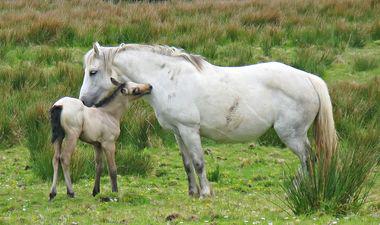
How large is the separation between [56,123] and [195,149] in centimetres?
151

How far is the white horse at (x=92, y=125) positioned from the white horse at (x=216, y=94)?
219 millimetres

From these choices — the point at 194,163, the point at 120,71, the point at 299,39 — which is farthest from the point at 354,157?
the point at 299,39

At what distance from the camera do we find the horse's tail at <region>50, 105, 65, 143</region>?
27.5 feet

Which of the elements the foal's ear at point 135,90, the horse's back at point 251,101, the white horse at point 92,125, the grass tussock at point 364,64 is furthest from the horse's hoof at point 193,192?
the grass tussock at point 364,64

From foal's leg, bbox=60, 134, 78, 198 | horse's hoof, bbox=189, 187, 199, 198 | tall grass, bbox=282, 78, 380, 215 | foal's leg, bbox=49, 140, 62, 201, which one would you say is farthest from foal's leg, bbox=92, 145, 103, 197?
tall grass, bbox=282, 78, 380, 215

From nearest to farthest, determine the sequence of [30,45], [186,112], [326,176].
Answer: [326,176], [186,112], [30,45]

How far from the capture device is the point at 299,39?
17.6 metres

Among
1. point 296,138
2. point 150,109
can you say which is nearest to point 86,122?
point 296,138

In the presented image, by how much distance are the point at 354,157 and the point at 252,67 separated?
2.21 metres

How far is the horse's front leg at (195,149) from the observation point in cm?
884

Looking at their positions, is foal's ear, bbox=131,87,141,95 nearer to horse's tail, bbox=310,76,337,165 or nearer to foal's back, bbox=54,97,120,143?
foal's back, bbox=54,97,120,143

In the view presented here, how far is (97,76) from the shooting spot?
9.14 metres

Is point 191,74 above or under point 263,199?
above

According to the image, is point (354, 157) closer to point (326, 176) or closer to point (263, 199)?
point (326, 176)
